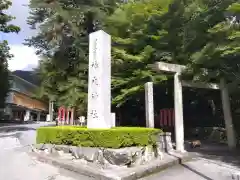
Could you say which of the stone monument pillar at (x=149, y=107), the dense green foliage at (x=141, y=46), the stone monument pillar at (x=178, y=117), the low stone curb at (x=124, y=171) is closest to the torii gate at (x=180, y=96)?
the stone monument pillar at (x=178, y=117)

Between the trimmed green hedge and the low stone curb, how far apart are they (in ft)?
2.32

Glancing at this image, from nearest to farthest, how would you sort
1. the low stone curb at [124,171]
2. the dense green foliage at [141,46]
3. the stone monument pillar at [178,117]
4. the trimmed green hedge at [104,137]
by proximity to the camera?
the low stone curb at [124,171] < the trimmed green hedge at [104,137] < the stone monument pillar at [178,117] < the dense green foliage at [141,46]

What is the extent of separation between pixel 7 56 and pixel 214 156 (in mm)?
21213

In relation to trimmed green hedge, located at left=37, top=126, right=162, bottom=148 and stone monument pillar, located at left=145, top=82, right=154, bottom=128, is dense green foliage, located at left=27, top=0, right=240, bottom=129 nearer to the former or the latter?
stone monument pillar, located at left=145, top=82, right=154, bottom=128

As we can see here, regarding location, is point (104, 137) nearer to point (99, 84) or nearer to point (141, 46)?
point (99, 84)

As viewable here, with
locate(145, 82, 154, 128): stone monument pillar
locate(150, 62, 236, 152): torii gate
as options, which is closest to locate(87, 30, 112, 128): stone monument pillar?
locate(150, 62, 236, 152): torii gate

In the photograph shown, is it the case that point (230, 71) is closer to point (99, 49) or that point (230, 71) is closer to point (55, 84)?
point (99, 49)

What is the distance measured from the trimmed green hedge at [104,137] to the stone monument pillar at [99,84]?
0.73 meters

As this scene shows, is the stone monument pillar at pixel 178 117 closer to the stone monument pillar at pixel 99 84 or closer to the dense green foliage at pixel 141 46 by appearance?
the dense green foliage at pixel 141 46

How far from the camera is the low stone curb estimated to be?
673cm

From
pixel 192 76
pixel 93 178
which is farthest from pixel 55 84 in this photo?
pixel 93 178

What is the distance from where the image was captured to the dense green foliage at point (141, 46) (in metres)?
11.2

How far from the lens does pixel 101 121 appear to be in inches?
352

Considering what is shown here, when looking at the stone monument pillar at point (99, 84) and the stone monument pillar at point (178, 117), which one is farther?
the stone monument pillar at point (178, 117)
